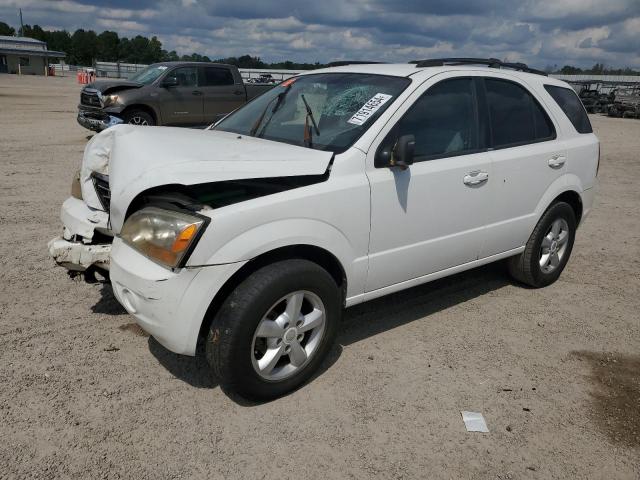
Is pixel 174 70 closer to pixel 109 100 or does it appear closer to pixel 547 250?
pixel 109 100

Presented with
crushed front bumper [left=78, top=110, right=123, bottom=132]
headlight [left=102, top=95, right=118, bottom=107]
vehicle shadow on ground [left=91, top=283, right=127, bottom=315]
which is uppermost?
headlight [left=102, top=95, right=118, bottom=107]

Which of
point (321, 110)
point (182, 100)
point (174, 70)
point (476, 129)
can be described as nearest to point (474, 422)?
point (476, 129)

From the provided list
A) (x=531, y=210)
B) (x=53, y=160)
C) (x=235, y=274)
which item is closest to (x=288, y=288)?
(x=235, y=274)

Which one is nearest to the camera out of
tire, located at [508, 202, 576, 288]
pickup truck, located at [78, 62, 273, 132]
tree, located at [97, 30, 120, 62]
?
tire, located at [508, 202, 576, 288]

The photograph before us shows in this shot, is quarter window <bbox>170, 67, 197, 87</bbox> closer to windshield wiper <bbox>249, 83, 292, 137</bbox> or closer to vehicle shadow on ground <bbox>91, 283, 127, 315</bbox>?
windshield wiper <bbox>249, 83, 292, 137</bbox>

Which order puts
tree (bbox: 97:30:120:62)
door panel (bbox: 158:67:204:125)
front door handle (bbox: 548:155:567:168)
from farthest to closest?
tree (bbox: 97:30:120:62) < door panel (bbox: 158:67:204:125) < front door handle (bbox: 548:155:567:168)

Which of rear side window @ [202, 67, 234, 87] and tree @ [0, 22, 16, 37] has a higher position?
tree @ [0, 22, 16, 37]

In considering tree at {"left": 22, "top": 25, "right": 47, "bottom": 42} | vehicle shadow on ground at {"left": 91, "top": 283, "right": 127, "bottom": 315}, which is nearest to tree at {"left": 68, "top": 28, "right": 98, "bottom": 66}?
tree at {"left": 22, "top": 25, "right": 47, "bottom": 42}

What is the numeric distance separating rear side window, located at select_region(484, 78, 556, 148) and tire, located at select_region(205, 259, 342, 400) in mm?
1971

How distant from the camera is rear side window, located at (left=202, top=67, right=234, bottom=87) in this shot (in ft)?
42.5

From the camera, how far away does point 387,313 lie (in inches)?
166

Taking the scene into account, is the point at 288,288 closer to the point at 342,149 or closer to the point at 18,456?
the point at 342,149

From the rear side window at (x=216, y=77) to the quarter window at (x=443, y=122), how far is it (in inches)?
404

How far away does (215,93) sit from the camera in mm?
13016
